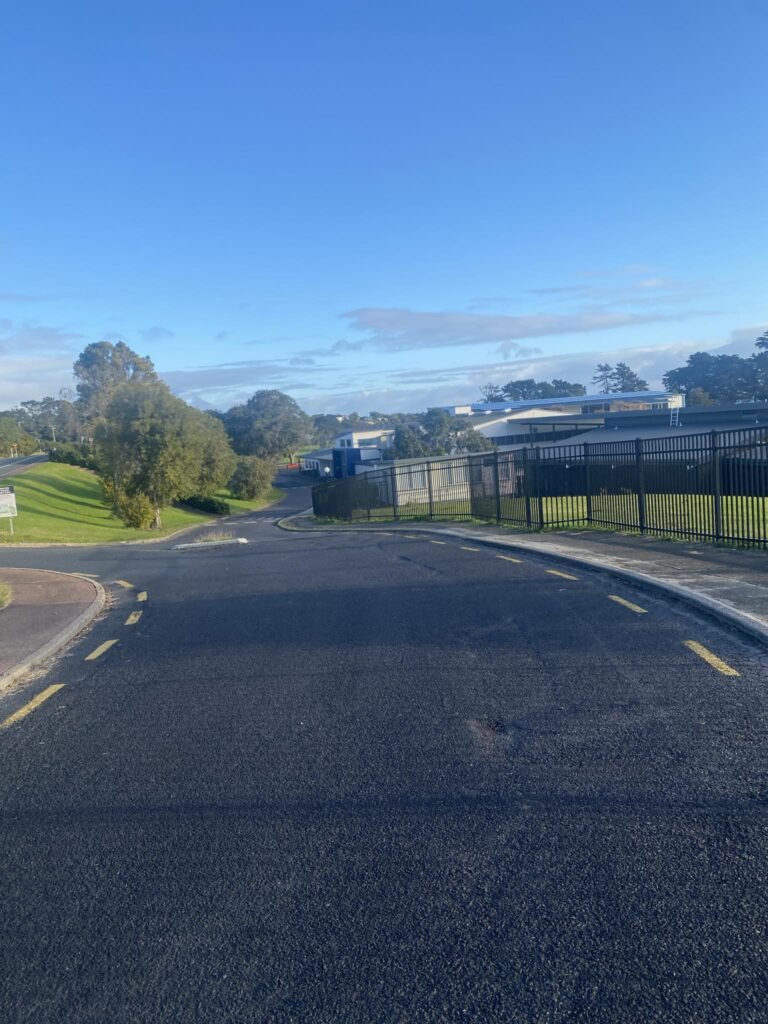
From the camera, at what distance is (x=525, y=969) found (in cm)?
357

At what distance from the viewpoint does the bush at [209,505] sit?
235ft

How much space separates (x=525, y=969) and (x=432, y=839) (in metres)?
1.21

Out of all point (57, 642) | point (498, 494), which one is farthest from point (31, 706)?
point (498, 494)

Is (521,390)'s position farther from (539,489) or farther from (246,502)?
(539,489)

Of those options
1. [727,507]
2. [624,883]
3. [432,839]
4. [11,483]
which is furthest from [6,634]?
[11,483]

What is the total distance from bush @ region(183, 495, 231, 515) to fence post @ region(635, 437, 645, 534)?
182 ft

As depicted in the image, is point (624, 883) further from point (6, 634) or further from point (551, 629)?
point (6, 634)

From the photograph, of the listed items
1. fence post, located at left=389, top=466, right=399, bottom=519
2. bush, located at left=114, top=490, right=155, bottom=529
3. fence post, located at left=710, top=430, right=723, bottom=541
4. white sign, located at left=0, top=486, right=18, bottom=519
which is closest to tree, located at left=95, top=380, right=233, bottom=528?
bush, located at left=114, top=490, right=155, bottom=529

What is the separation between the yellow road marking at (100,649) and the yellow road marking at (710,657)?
21.0 feet

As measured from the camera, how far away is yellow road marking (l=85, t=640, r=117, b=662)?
410 inches

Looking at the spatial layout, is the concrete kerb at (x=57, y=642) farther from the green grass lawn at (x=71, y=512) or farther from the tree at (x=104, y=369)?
the tree at (x=104, y=369)

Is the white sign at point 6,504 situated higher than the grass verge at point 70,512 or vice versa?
the white sign at point 6,504

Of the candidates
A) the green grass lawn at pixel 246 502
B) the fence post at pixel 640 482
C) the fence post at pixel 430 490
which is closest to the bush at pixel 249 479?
the green grass lawn at pixel 246 502

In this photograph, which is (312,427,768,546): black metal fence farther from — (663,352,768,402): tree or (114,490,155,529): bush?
(663,352,768,402): tree
